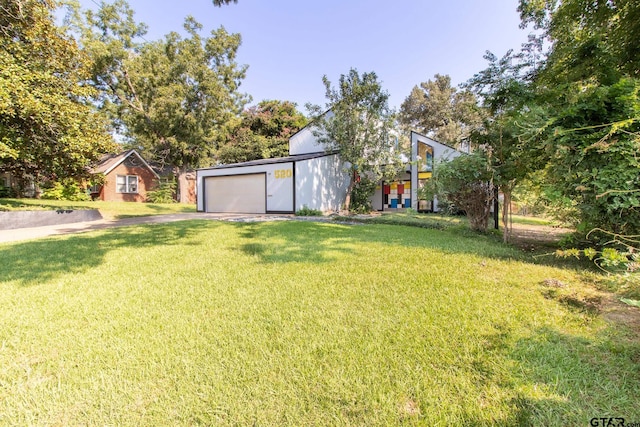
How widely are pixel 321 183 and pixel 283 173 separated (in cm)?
228

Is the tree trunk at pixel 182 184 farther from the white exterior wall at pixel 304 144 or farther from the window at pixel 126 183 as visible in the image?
the white exterior wall at pixel 304 144

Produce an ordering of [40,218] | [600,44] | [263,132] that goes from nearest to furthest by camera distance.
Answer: [600,44], [40,218], [263,132]

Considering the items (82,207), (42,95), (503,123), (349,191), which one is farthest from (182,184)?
(503,123)

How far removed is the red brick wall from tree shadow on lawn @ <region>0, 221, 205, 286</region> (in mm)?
17885

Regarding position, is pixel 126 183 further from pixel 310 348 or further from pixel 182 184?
pixel 310 348

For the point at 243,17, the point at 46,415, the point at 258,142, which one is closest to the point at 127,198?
the point at 258,142

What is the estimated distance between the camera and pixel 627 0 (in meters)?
5.22

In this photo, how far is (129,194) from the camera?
74.7 ft

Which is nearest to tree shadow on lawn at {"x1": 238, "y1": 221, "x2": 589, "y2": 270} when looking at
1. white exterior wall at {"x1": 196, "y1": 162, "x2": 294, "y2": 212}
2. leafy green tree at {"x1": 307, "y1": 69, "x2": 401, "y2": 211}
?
white exterior wall at {"x1": 196, "y1": 162, "x2": 294, "y2": 212}

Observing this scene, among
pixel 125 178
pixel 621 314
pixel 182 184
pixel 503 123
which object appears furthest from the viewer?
pixel 182 184

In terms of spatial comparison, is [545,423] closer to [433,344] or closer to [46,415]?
[433,344]

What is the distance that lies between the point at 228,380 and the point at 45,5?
1484 cm

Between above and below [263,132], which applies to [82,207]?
below

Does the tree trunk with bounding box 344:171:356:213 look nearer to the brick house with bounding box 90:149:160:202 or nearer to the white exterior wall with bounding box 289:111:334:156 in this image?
the white exterior wall with bounding box 289:111:334:156
